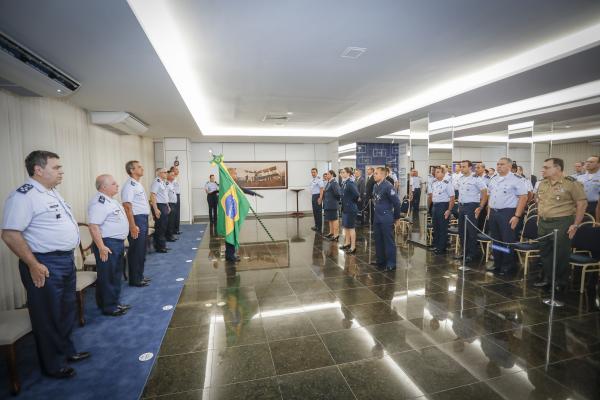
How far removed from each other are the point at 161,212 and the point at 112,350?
12.9 ft

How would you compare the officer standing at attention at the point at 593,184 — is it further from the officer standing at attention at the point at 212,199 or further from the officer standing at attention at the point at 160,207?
the officer standing at attention at the point at 212,199

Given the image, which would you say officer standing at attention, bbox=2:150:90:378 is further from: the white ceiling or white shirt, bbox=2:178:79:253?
the white ceiling

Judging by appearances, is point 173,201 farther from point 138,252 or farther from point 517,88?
point 517,88

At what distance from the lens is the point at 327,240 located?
7047 millimetres

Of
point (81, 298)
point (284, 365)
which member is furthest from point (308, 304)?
point (81, 298)

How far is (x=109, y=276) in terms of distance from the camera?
3.29 m

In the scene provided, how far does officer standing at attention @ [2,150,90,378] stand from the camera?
2121mm

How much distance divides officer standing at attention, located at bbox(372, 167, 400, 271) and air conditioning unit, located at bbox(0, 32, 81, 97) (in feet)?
14.4

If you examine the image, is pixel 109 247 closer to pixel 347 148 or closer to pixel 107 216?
pixel 107 216

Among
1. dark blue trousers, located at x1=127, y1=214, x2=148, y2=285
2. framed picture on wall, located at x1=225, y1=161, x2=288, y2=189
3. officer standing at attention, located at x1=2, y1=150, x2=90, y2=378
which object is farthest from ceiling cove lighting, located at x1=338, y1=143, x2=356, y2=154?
officer standing at attention, located at x1=2, y1=150, x2=90, y2=378

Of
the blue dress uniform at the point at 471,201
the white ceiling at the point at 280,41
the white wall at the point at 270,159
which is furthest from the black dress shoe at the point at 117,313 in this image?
the white wall at the point at 270,159

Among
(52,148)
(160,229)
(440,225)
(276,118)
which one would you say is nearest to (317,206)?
→ (276,118)

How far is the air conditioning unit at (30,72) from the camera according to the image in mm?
2672

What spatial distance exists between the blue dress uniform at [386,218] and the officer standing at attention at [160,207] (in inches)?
169
